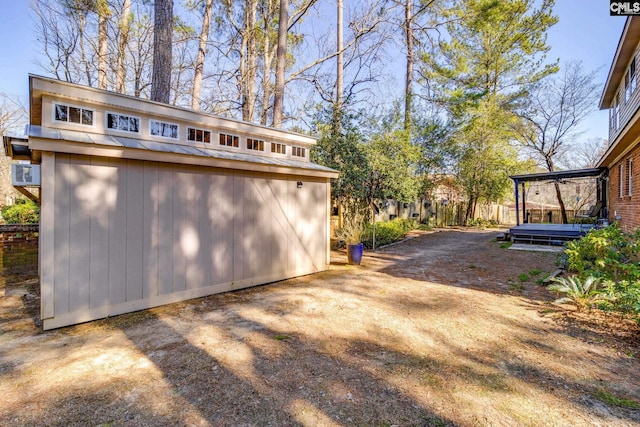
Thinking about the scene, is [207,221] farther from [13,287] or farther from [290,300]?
[13,287]

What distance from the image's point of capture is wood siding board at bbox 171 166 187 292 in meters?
4.51

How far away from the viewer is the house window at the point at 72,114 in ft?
13.3

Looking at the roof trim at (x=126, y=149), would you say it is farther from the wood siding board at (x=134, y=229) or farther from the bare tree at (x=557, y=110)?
the bare tree at (x=557, y=110)

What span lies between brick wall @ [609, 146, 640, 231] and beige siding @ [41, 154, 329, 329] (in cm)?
796

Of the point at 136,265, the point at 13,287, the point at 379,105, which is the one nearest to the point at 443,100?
the point at 379,105

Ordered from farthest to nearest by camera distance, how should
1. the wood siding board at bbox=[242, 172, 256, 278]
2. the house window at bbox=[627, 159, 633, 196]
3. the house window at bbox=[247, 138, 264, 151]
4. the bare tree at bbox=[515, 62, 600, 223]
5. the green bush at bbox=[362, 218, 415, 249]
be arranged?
the bare tree at bbox=[515, 62, 600, 223] < the green bush at bbox=[362, 218, 415, 249] < the house window at bbox=[627, 159, 633, 196] < the house window at bbox=[247, 138, 264, 151] < the wood siding board at bbox=[242, 172, 256, 278]

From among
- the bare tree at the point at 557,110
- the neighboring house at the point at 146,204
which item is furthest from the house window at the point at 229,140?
the bare tree at the point at 557,110

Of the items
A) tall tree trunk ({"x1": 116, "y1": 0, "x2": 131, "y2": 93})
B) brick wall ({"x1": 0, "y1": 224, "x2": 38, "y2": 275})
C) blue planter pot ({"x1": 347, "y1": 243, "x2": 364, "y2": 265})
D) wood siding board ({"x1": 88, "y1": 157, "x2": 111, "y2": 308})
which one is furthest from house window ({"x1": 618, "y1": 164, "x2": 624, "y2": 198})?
tall tree trunk ({"x1": 116, "y1": 0, "x2": 131, "y2": 93})

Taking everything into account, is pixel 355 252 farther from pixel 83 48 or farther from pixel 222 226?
pixel 83 48

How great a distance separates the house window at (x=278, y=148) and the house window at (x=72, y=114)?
10.4ft

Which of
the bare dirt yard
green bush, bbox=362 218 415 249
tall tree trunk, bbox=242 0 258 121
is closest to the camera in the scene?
the bare dirt yard

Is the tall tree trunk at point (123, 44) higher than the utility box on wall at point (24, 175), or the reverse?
the tall tree trunk at point (123, 44)

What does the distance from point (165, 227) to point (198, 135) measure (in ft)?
6.14

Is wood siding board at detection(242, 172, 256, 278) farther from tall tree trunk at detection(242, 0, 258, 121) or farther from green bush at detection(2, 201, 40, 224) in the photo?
green bush at detection(2, 201, 40, 224)
